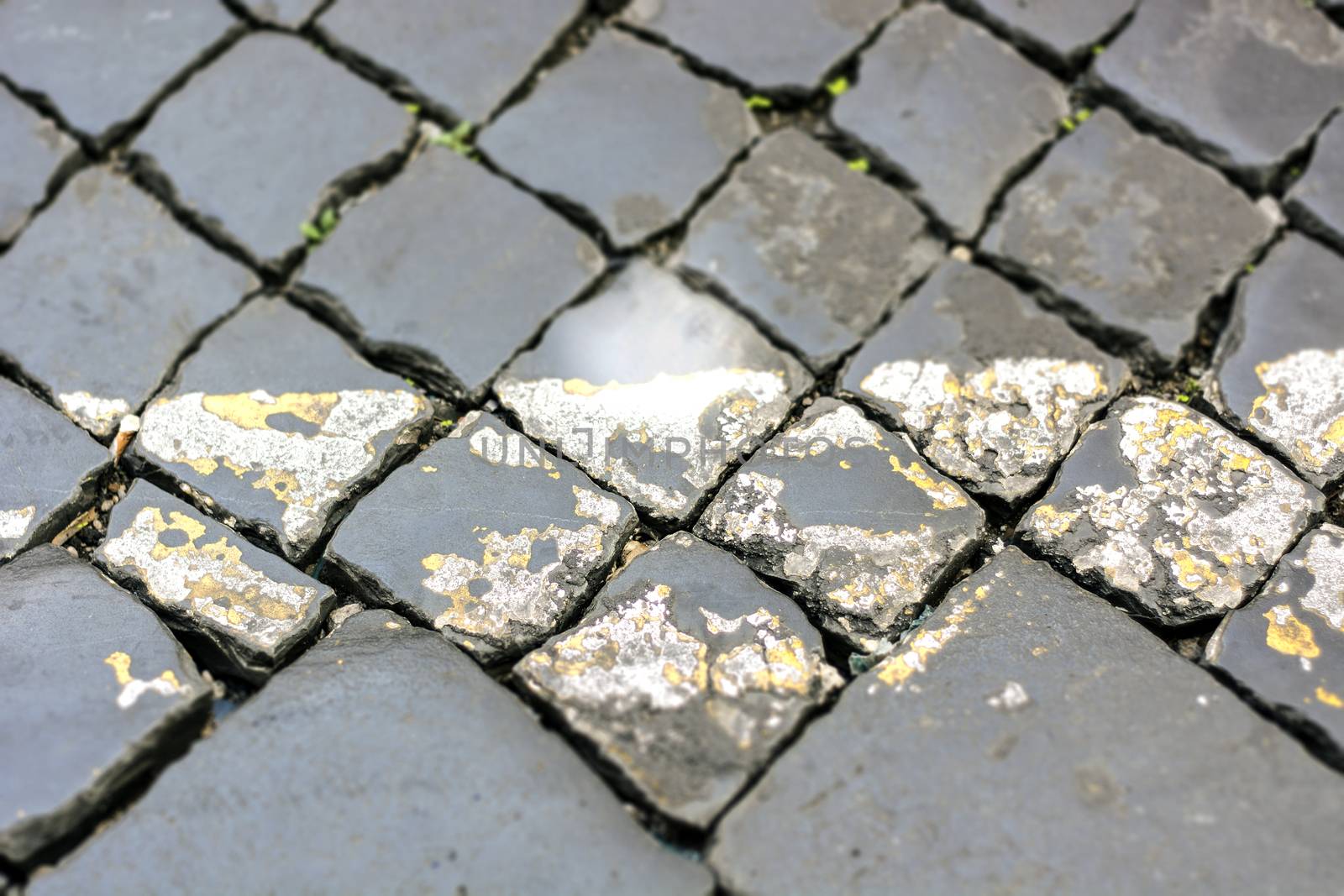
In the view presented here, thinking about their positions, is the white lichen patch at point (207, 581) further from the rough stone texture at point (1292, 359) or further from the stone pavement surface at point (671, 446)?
the rough stone texture at point (1292, 359)

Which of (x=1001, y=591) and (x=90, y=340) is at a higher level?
(x=1001, y=591)

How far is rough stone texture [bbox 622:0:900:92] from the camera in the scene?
2.19m

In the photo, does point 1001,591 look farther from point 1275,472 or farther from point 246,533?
point 246,533

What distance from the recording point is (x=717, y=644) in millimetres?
1614

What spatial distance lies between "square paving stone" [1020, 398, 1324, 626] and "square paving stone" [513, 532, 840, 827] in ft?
1.59

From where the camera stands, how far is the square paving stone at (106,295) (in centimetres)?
190

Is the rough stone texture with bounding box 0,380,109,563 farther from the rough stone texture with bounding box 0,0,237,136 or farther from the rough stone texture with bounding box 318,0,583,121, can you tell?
the rough stone texture with bounding box 318,0,583,121

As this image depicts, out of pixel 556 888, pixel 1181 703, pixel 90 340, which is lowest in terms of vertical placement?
pixel 90 340

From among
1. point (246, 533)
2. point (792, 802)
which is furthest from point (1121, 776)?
point (246, 533)

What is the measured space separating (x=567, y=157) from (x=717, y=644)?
3.47 feet

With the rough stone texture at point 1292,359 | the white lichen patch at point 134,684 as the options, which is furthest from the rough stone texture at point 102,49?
the rough stone texture at point 1292,359

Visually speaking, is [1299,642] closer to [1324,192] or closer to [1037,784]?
[1037,784]

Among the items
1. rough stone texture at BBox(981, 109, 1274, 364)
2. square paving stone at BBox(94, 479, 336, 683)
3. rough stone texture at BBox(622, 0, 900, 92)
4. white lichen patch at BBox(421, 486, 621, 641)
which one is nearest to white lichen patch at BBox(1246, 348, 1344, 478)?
rough stone texture at BBox(981, 109, 1274, 364)

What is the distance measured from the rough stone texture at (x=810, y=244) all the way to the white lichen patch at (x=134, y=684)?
1155 millimetres
